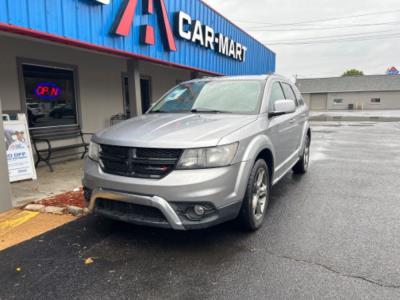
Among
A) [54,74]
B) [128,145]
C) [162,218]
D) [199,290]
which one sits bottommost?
[199,290]

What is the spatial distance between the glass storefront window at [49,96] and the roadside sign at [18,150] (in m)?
1.54

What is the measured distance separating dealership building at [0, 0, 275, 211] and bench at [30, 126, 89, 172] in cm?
14

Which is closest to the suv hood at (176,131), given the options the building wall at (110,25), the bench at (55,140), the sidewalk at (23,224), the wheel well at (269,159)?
the wheel well at (269,159)

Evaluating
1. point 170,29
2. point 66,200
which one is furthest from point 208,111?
point 170,29

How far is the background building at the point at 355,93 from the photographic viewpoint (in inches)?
1977

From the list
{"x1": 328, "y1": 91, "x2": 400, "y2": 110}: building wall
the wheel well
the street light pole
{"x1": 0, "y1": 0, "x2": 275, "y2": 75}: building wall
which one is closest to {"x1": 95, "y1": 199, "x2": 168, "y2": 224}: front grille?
the wheel well

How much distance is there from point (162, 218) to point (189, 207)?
0.94 feet

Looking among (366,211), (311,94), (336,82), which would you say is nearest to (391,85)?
(336,82)

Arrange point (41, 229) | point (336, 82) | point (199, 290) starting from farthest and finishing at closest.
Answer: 1. point (336, 82)
2. point (41, 229)
3. point (199, 290)

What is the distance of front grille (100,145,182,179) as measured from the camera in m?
3.00

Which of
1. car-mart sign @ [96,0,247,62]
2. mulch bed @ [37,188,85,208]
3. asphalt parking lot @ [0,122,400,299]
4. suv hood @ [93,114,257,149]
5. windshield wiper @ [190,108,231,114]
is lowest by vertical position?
asphalt parking lot @ [0,122,400,299]

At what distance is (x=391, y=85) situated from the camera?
5012cm

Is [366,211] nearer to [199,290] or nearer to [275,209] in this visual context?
[275,209]

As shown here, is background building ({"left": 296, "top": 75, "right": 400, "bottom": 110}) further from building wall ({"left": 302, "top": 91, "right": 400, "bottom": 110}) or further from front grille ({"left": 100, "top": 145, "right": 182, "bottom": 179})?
front grille ({"left": 100, "top": 145, "right": 182, "bottom": 179})
